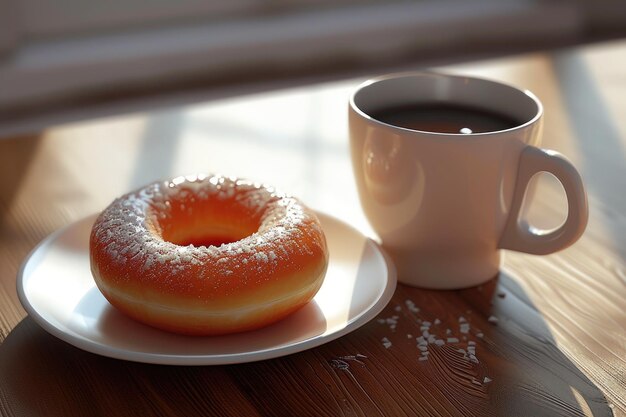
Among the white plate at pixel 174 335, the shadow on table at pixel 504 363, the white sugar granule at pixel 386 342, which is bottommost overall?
the shadow on table at pixel 504 363

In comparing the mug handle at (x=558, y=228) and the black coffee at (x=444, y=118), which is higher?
the black coffee at (x=444, y=118)

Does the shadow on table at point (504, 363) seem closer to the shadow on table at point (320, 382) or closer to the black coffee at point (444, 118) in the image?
the shadow on table at point (320, 382)

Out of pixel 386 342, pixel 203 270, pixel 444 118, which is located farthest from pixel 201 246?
pixel 444 118

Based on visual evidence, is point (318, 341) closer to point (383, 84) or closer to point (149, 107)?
point (383, 84)

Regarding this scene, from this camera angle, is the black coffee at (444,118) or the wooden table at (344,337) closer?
the wooden table at (344,337)

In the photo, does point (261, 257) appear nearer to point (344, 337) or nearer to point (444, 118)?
point (344, 337)

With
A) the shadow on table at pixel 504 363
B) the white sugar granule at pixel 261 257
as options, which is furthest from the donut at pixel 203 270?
the shadow on table at pixel 504 363
